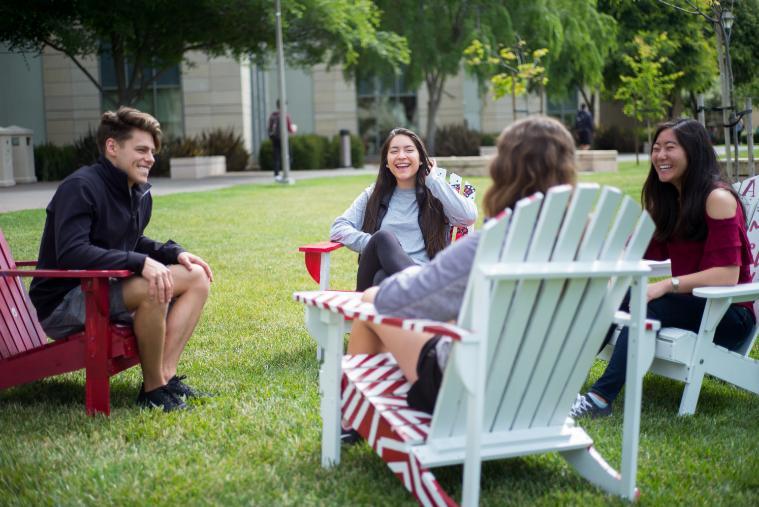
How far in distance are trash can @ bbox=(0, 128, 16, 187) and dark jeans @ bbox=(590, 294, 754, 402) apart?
2107 cm

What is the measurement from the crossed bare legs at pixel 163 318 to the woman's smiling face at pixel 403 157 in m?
1.44

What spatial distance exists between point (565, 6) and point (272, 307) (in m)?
26.3

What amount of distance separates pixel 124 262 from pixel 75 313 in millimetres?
400

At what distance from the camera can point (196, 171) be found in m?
27.4

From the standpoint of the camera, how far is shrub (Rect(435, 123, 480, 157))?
36.2 meters

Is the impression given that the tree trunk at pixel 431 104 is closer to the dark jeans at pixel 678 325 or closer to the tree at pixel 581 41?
the tree at pixel 581 41

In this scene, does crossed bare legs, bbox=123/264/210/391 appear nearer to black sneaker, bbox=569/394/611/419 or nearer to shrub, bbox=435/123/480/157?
black sneaker, bbox=569/394/611/419

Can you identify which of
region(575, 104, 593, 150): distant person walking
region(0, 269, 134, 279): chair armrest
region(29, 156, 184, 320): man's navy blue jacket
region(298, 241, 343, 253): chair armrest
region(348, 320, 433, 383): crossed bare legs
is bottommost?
region(348, 320, 433, 383): crossed bare legs

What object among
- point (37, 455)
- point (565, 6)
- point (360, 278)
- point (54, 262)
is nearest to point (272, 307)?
point (360, 278)

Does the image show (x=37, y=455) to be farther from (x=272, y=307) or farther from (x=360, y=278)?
(x=272, y=307)

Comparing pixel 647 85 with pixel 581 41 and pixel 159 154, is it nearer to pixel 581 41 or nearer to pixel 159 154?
pixel 581 41

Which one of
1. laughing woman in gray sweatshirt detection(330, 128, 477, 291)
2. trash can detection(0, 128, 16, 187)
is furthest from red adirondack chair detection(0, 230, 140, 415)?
trash can detection(0, 128, 16, 187)

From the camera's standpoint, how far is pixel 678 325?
4.56 meters

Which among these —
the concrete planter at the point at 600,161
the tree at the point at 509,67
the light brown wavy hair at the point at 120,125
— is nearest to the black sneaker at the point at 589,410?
the light brown wavy hair at the point at 120,125
